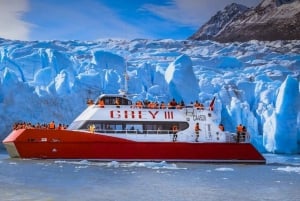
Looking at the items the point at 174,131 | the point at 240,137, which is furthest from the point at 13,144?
the point at 240,137

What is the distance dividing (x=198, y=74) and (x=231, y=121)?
8651mm

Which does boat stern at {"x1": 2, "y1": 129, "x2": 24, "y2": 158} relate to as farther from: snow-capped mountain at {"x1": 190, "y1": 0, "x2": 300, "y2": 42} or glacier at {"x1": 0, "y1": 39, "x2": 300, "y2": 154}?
snow-capped mountain at {"x1": 190, "y1": 0, "x2": 300, "y2": 42}

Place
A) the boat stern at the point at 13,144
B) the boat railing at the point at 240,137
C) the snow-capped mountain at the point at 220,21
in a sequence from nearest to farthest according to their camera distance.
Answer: the boat stern at the point at 13,144 → the boat railing at the point at 240,137 → the snow-capped mountain at the point at 220,21

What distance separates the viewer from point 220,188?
43.5 ft

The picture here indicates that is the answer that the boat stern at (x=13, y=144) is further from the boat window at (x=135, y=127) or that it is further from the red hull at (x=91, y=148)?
the boat window at (x=135, y=127)

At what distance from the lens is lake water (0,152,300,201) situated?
11553 mm

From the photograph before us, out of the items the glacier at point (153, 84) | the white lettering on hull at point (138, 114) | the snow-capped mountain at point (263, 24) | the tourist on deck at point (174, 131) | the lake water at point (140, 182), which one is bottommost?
the lake water at point (140, 182)

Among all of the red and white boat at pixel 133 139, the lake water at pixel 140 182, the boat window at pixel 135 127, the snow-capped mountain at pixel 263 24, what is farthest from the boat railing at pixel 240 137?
the snow-capped mountain at pixel 263 24

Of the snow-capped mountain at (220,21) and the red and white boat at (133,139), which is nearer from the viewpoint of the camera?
the red and white boat at (133,139)

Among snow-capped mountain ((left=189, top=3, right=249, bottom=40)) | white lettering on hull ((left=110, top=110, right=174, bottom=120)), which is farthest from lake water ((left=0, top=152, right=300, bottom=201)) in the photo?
snow-capped mountain ((left=189, top=3, right=249, bottom=40))

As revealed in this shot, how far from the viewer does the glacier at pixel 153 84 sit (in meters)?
31.6

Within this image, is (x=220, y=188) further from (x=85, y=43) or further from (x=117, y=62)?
(x=85, y=43)

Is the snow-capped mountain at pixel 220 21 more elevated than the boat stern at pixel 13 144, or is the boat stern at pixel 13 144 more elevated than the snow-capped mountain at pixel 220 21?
the snow-capped mountain at pixel 220 21

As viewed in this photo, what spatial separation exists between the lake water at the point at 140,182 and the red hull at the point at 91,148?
0.55 meters
